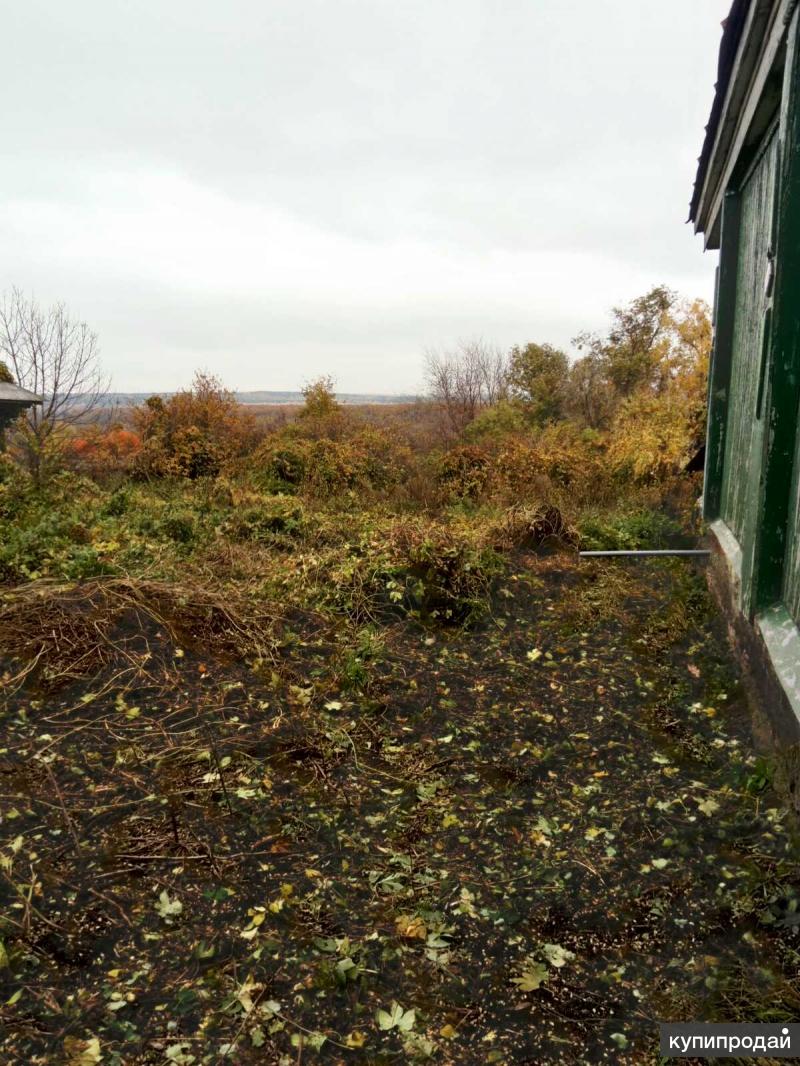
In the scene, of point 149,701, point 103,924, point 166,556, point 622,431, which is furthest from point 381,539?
point 622,431

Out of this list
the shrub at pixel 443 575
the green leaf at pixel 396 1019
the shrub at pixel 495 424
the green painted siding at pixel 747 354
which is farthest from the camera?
the shrub at pixel 495 424

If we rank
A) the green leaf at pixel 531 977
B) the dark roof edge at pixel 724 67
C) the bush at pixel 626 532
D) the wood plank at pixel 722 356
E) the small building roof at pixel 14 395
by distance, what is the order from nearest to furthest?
1. the green leaf at pixel 531 977
2. the dark roof edge at pixel 724 67
3. the wood plank at pixel 722 356
4. the bush at pixel 626 532
5. the small building roof at pixel 14 395

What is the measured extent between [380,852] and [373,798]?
0.41m

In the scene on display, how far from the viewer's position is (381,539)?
242 inches

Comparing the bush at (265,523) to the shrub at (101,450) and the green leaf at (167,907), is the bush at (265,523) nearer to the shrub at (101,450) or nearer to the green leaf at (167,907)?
the green leaf at (167,907)

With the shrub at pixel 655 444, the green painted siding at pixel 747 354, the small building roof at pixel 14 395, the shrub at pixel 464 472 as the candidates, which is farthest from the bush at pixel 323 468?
the green painted siding at pixel 747 354

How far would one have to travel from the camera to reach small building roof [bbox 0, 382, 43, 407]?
1058 centimetres

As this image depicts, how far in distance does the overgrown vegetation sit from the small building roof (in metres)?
4.19

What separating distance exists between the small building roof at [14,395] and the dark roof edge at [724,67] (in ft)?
30.9

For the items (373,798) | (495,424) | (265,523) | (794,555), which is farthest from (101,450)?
(794,555)

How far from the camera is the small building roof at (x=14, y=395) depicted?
1058cm

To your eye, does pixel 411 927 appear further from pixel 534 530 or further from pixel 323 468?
pixel 323 468

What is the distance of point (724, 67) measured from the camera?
3861 mm

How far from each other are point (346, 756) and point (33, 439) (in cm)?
888
